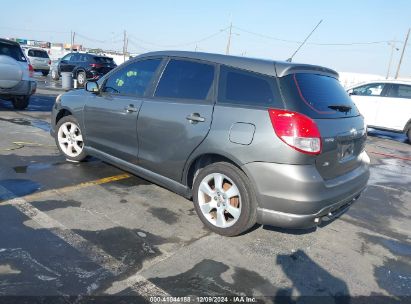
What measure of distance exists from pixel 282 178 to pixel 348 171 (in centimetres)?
99

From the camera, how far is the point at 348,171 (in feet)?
12.5

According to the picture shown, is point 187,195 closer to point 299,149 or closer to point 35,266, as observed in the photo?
point 299,149

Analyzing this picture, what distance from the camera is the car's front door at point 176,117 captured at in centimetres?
383

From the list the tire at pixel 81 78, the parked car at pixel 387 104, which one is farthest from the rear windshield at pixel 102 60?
the parked car at pixel 387 104

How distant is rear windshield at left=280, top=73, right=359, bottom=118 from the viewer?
337 centimetres

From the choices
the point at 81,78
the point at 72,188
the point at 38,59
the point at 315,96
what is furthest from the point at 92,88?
the point at 38,59

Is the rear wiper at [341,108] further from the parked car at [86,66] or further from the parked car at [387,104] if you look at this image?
the parked car at [86,66]

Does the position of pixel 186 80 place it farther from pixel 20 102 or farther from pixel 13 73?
pixel 20 102

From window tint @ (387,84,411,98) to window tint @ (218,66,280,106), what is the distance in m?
9.95

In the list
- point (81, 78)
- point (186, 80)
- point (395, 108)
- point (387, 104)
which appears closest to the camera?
point (186, 80)

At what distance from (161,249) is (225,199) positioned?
0.79 m

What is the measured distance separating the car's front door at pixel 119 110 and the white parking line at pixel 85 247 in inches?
49.9

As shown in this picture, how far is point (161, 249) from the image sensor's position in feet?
11.1

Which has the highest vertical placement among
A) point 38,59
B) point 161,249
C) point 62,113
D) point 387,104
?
point 38,59
